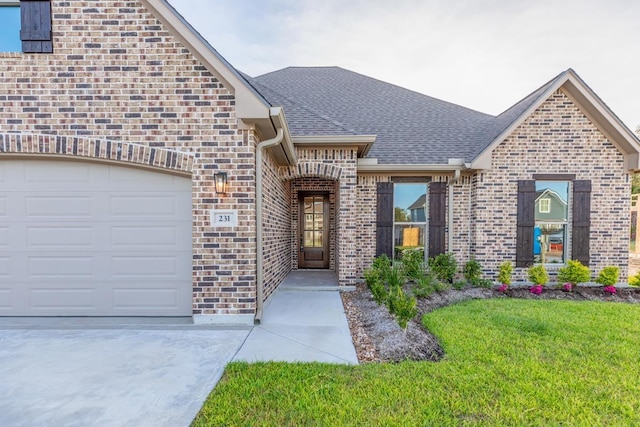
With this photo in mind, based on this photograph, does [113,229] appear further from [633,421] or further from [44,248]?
[633,421]

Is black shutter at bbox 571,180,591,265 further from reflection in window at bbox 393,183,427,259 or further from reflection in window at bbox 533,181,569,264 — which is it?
reflection in window at bbox 393,183,427,259

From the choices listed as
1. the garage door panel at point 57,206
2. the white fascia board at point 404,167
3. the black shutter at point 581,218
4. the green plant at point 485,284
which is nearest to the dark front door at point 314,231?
the white fascia board at point 404,167

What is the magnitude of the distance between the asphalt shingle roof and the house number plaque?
2699 millimetres

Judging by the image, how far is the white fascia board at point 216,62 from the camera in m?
4.05

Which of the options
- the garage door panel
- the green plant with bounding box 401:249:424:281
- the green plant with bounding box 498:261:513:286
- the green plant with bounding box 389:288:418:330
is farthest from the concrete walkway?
the green plant with bounding box 498:261:513:286

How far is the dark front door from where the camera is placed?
376 inches

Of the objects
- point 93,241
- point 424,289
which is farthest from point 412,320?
point 93,241

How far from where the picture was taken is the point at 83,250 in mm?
4543

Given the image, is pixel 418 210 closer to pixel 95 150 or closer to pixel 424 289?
pixel 424 289

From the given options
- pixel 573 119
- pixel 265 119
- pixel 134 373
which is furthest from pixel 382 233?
pixel 134 373

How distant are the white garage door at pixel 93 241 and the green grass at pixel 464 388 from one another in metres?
2.26

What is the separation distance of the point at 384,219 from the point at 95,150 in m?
6.12

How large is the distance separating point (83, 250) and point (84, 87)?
2422 mm

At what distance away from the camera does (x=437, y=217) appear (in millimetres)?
7707
